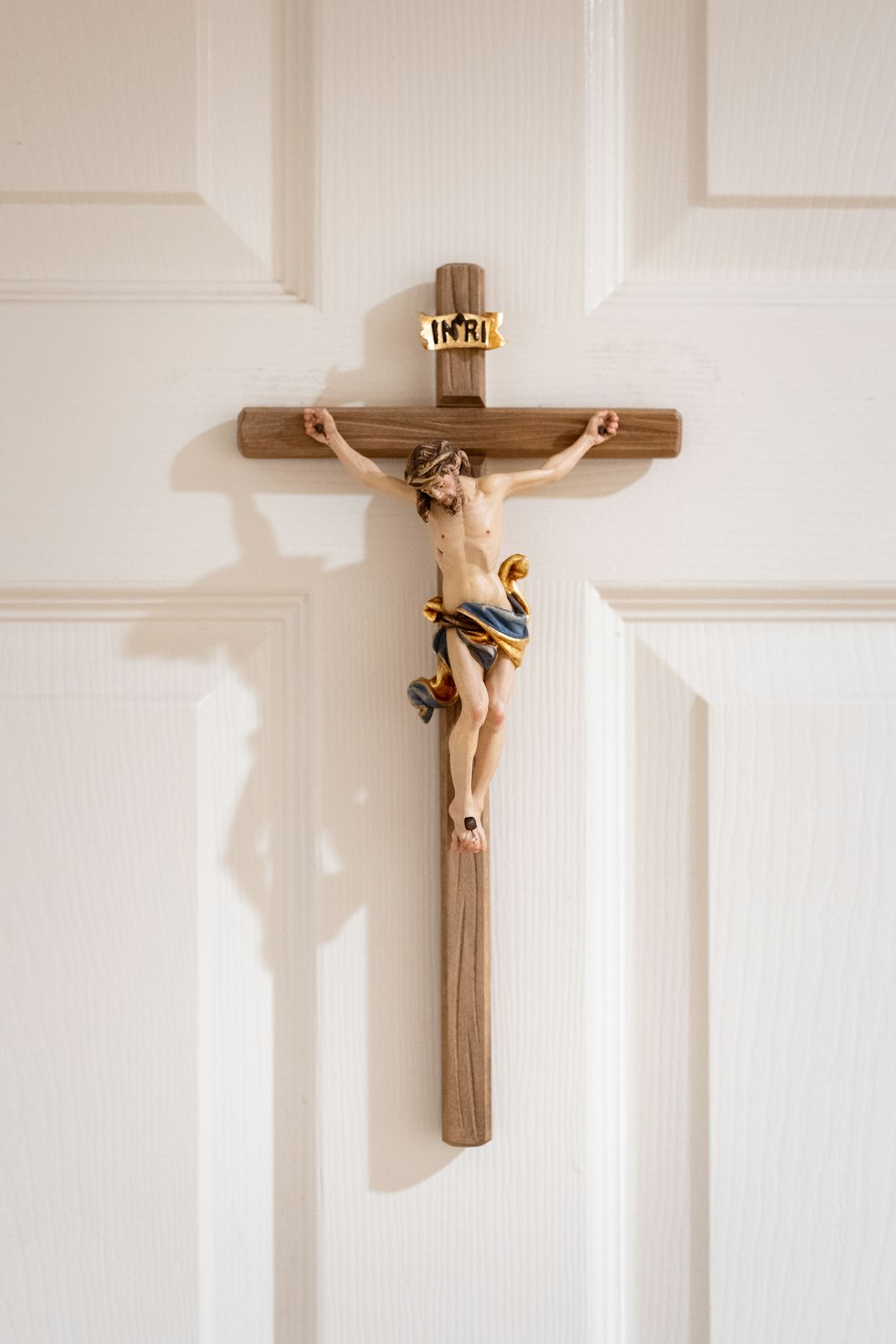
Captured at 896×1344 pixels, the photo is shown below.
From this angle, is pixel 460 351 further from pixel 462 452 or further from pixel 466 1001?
pixel 466 1001

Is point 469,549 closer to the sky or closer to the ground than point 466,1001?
closer to the sky

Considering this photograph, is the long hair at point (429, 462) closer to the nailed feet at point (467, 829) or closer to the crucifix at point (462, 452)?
the crucifix at point (462, 452)

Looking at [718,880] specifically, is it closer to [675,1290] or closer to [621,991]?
[621,991]

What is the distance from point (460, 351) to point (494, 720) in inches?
8.2

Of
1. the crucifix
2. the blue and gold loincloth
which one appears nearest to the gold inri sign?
the crucifix

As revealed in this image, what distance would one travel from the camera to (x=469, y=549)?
0.55 m

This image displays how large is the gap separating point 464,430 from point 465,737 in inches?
6.9

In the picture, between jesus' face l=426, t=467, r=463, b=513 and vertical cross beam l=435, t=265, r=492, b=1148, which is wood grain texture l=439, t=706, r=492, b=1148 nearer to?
vertical cross beam l=435, t=265, r=492, b=1148

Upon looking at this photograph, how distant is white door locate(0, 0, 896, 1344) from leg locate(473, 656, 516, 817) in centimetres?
5

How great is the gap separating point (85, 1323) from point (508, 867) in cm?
36

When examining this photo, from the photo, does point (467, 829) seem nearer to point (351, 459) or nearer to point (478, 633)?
point (478, 633)

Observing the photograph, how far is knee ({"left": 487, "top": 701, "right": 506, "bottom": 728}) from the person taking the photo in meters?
0.55

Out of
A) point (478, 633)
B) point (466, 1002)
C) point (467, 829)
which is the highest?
point (478, 633)

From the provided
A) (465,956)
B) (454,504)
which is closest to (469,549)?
(454,504)
